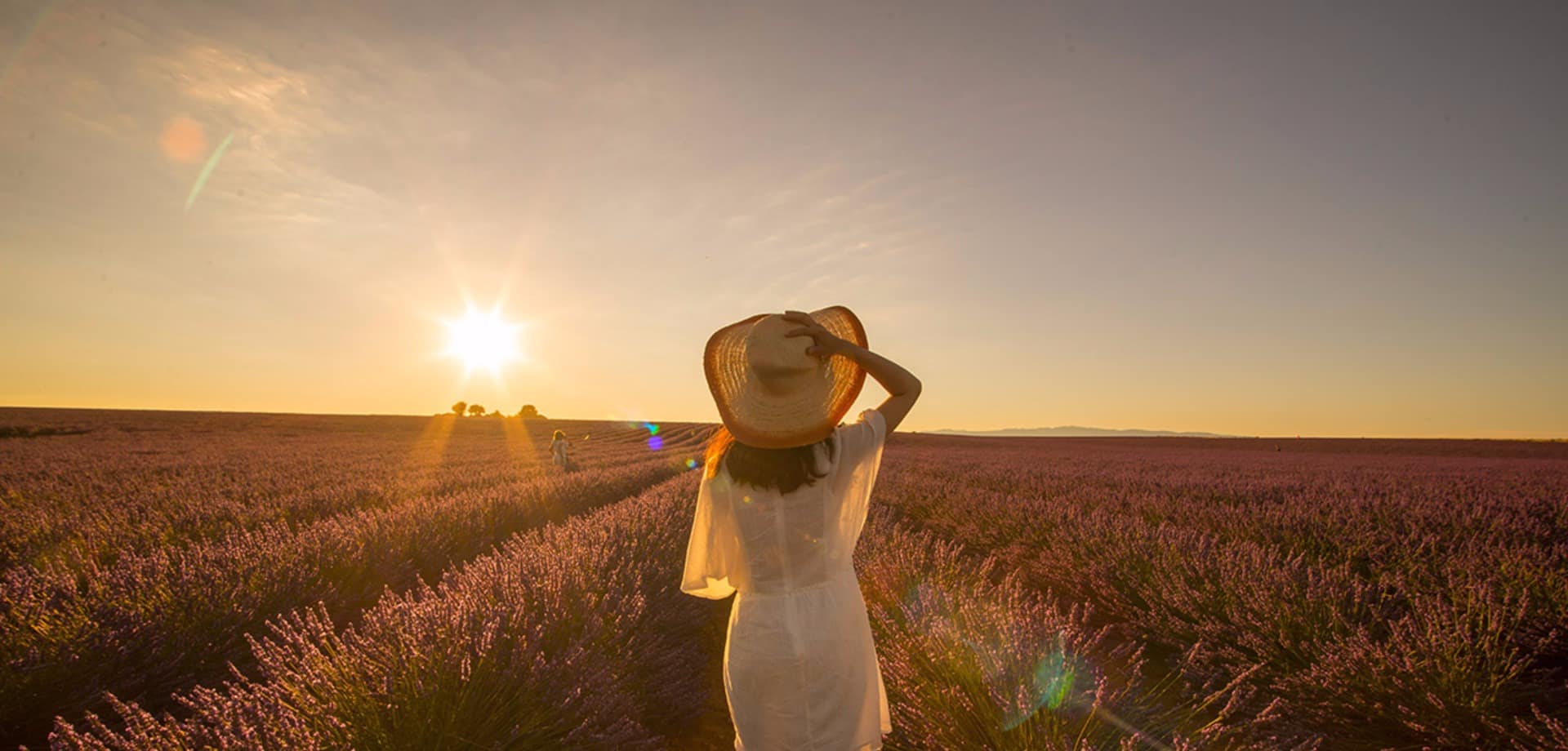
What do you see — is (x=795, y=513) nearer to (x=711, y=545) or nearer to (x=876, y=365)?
(x=711, y=545)

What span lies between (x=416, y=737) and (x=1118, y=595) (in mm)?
4112

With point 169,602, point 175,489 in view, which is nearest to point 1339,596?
point 169,602

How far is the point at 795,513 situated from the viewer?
1564 millimetres

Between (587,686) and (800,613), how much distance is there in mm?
1083

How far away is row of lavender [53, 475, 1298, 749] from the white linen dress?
65 centimetres

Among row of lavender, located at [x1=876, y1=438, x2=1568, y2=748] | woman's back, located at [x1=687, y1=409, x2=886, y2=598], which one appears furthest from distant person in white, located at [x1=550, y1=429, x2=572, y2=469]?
woman's back, located at [x1=687, y1=409, x2=886, y2=598]

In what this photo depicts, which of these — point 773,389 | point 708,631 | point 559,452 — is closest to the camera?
point 773,389

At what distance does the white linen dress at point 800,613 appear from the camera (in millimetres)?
1566

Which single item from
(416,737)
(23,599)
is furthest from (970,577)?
(23,599)

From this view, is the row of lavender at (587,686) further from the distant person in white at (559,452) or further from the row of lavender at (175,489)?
the distant person in white at (559,452)

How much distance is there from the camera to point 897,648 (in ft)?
9.07

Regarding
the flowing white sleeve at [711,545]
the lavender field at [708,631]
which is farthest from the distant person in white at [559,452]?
the flowing white sleeve at [711,545]

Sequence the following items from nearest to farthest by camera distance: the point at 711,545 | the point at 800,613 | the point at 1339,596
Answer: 1. the point at 800,613
2. the point at 711,545
3. the point at 1339,596

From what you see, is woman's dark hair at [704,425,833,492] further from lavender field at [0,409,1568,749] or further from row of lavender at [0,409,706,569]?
row of lavender at [0,409,706,569]
